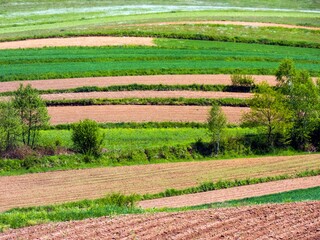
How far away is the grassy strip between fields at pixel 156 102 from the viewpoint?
199ft

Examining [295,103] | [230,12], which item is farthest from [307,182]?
[230,12]

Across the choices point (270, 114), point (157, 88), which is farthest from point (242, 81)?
point (270, 114)

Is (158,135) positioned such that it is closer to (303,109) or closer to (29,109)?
(29,109)

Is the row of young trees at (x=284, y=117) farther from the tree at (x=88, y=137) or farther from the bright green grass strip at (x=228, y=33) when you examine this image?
the bright green grass strip at (x=228, y=33)

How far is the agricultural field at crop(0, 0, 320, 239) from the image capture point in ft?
94.9

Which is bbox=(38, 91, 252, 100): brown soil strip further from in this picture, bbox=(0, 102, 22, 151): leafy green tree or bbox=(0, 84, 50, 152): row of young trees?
bbox=(0, 102, 22, 151): leafy green tree

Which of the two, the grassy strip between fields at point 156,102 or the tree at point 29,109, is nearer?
the tree at point 29,109

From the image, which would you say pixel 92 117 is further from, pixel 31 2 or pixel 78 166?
pixel 31 2

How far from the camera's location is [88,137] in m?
48.6

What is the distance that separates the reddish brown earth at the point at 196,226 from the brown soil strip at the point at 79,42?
191 ft

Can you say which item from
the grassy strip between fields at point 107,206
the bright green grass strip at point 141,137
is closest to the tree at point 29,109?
the bright green grass strip at point 141,137

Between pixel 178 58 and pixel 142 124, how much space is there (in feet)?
81.3

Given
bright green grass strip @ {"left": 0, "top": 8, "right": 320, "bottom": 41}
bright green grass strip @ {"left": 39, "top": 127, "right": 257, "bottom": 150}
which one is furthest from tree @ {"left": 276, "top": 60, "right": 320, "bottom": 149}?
bright green grass strip @ {"left": 0, "top": 8, "right": 320, "bottom": 41}

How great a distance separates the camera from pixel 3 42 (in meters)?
87.1
